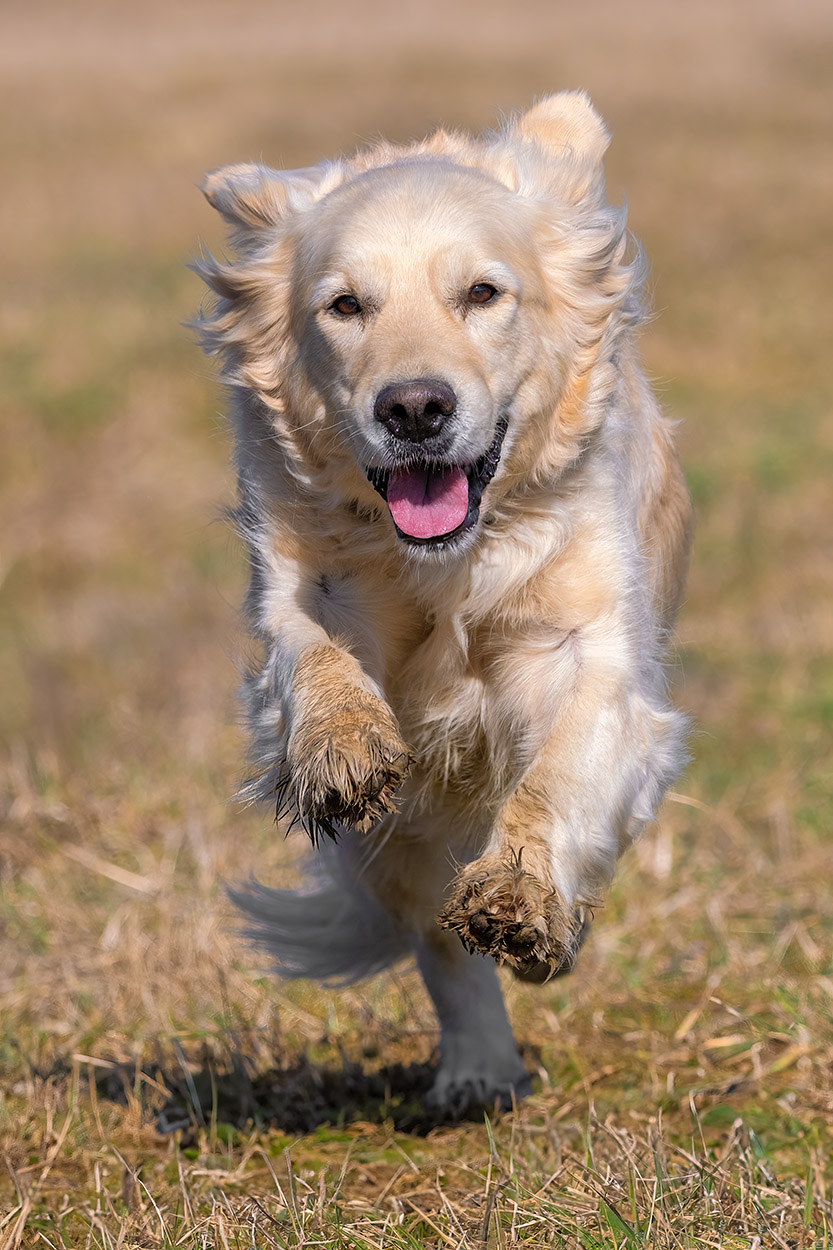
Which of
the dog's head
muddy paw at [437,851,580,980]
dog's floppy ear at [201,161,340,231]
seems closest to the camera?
muddy paw at [437,851,580,980]

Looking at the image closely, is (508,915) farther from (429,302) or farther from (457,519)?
(429,302)

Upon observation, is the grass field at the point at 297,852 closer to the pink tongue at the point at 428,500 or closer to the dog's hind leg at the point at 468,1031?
the dog's hind leg at the point at 468,1031

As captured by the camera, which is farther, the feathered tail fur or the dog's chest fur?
the feathered tail fur

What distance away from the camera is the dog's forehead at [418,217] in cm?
370

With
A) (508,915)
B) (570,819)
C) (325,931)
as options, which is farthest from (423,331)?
(325,931)

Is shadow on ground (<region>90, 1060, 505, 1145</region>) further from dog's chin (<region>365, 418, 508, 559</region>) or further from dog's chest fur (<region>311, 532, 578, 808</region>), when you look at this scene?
dog's chin (<region>365, 418, 508, 559</region>)

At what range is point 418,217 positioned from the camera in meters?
3.71

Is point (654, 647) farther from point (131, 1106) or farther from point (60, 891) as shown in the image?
point (60, 891)

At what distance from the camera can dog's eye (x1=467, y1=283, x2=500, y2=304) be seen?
371 cm

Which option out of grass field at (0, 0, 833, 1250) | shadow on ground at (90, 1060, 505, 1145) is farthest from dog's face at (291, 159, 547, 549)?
shadow on ground at (90, 1060, 505, 1145)

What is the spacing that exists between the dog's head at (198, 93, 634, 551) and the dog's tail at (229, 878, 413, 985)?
1431mm

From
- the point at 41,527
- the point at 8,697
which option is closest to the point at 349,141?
the point at 41,527

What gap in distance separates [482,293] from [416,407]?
46cm

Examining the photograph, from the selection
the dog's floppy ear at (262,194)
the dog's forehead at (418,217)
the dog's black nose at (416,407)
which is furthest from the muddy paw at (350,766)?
the dog's floppy ear at (262,194)
